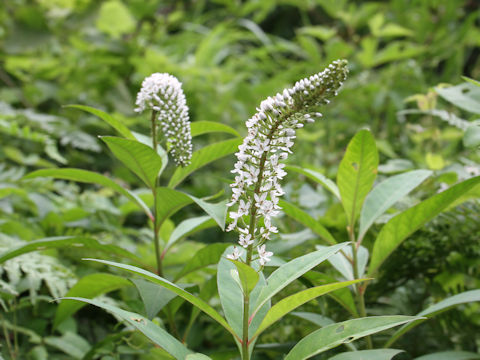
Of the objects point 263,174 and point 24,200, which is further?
point 24,200

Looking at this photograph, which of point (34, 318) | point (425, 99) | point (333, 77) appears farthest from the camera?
point (425, 99)

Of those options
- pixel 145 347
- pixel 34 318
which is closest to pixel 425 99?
pixel 145 347

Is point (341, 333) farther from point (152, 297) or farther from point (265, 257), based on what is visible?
point (152, 297)

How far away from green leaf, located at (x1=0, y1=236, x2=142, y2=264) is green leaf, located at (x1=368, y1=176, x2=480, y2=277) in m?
0.70

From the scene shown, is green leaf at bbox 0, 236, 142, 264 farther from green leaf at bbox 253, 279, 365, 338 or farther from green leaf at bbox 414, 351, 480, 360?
green leaf at bbox 414, 351, 480, 360

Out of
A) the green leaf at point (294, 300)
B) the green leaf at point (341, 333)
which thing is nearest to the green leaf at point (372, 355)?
the green leaf at point (341, 333)

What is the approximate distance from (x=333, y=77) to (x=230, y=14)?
461 cm

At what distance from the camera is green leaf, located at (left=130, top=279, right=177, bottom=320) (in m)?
1.12

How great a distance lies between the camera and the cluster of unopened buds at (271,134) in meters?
0.92

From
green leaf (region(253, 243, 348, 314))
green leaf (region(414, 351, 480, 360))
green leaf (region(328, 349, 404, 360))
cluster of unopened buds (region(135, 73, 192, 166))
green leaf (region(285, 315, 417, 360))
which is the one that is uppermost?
cluster of unopened buds (region(135, 73, 192, 166))

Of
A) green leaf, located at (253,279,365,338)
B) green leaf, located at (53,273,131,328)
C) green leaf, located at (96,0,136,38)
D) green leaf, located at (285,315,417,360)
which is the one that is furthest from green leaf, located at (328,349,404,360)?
green leaf, located at (96,0,136,38)

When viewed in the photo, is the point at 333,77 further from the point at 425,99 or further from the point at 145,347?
the point at 425,99

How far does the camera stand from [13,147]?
2518 mm

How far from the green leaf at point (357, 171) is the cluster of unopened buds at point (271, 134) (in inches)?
15.1
